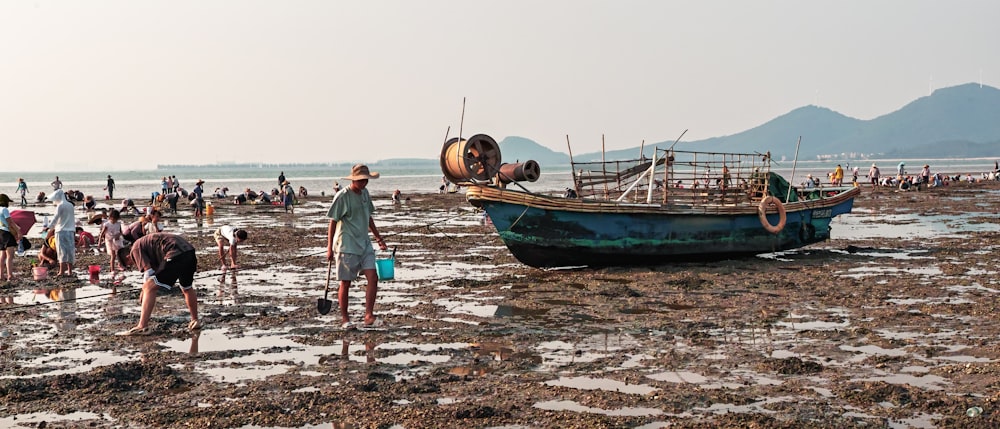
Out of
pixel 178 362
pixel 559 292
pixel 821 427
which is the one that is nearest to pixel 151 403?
pixel 178 362

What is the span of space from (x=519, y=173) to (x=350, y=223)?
5.68 metres

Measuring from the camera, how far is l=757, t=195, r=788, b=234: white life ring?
16.3m

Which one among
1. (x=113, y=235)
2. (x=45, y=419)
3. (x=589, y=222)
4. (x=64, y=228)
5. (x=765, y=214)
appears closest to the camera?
(x=45, y=419)

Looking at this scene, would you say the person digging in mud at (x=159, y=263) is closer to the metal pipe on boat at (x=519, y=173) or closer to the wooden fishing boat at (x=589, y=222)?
the wooden fishing boat at (x=589, y=222)

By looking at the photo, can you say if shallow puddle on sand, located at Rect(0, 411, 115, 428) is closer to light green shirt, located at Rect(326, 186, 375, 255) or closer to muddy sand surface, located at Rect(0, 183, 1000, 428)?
muddy sand surface, located at Rect(0, 183, 1000, 428)

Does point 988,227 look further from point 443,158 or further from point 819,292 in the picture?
point 443,158

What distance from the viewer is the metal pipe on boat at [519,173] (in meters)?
14.7

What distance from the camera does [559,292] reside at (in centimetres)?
1230

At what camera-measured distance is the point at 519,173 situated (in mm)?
14742

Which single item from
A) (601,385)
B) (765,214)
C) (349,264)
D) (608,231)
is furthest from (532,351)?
(765,214)

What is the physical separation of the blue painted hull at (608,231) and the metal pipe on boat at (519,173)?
0.49 m

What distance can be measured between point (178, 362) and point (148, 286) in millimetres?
1574

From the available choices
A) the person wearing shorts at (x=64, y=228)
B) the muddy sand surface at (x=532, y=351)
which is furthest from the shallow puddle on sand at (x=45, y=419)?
the person wearing shorts at (x=64, y=228)

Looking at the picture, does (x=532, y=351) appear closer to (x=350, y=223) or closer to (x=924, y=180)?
(x=350, y=223)
